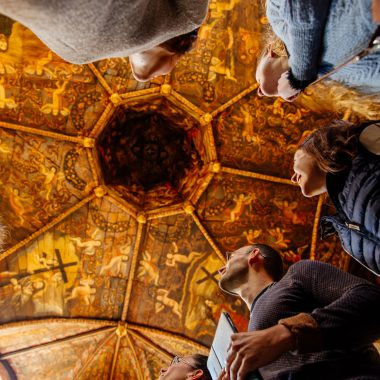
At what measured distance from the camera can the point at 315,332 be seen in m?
1.75

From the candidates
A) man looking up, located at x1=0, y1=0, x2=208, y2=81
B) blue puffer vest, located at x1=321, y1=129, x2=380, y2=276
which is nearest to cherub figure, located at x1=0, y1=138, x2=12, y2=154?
man looking up, located at x1=0, y1=0, x2=208, y2=81

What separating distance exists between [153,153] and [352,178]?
6462 millimetres

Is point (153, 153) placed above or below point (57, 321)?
above

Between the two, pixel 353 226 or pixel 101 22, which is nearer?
pixel 101 22

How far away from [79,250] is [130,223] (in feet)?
3.00

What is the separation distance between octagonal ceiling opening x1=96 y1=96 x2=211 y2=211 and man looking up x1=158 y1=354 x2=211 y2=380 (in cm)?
450

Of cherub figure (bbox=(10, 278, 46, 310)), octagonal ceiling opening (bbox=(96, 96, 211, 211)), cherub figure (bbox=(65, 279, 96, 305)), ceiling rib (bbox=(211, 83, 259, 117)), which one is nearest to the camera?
cherub figure (bbox=(10, 278, 46, 310))

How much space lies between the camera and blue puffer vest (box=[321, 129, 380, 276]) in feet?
6.19

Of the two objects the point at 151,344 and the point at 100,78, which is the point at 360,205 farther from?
the point at 151,344

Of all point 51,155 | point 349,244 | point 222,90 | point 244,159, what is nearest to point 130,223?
point 51,155

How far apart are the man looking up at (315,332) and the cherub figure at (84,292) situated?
5.13 meters

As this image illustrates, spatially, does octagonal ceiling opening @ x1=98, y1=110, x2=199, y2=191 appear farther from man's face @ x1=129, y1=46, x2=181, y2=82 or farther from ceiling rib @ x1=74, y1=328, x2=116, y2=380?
man's face @ x1=129, y1=46, x2=181, y2=82

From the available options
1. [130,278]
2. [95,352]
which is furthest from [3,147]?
[95,352]

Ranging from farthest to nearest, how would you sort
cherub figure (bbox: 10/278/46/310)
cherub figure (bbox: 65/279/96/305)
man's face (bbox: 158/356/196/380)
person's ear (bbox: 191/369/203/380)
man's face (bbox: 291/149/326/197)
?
cherub figure (bbox: 65/279/96/305)
cherub figure (bbox: 10/278/46/310)
man's face (bbox: 158/356/196/380)
person's ear (bbox: 191/369/203/380)
man's face (bbox: 291/149/326/197)
